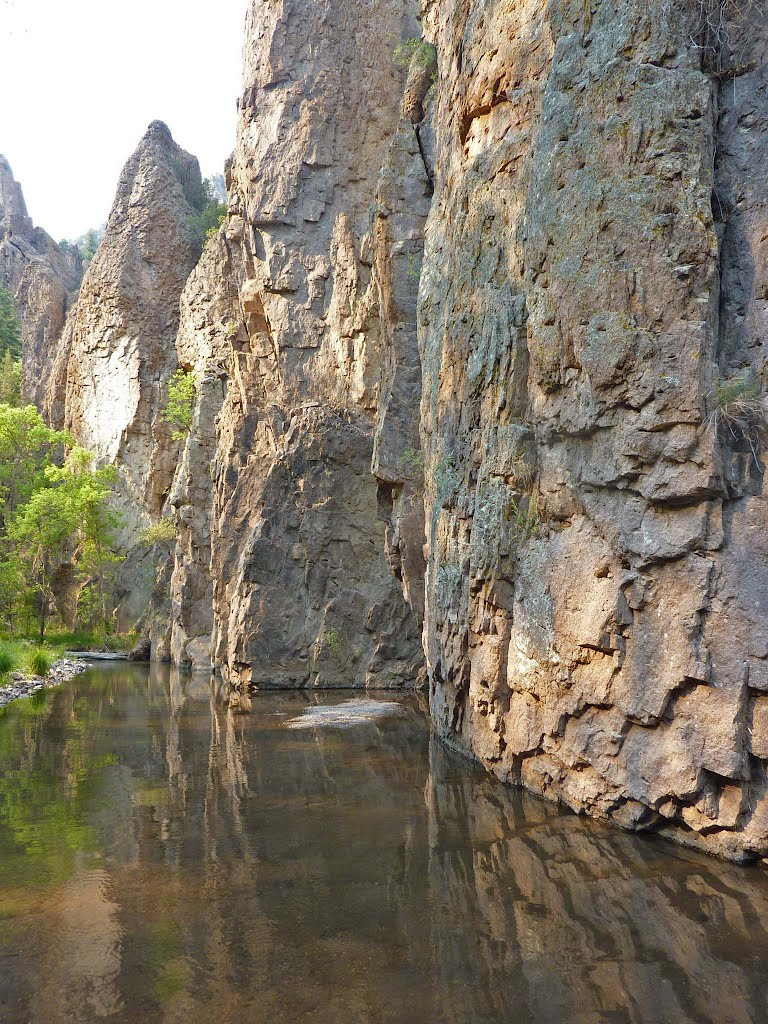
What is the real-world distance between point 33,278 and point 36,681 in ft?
131

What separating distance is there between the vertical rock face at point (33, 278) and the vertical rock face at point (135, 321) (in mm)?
7800

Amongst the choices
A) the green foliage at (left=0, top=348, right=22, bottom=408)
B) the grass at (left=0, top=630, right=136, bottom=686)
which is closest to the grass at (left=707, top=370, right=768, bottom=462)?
the grass at (left=0, top=630, right=136, bottom=686)

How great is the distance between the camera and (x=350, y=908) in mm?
5867

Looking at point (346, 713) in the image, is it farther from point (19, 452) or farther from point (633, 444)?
point (19, 452)

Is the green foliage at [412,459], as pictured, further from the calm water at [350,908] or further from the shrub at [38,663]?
the shrub at [38,663]

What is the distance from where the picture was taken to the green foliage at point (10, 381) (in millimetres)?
53500

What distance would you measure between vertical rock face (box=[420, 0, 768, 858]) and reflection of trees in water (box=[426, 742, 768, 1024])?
0.64 meters

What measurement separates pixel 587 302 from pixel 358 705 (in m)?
12.1

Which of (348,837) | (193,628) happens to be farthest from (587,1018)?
(193,628)

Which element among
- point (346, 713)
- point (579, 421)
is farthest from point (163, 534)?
point (579, 421)

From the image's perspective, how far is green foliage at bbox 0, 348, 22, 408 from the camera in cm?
5350

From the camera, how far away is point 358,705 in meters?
18.0

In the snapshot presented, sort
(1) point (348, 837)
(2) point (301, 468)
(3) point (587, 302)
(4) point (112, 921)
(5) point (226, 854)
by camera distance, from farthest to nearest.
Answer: (2) point (301, 468), (3) point (587, 302), (1) point (348, 837), (5) point (226, 854), (4) point (112, 921)

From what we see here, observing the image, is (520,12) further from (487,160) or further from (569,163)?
(569,163)
